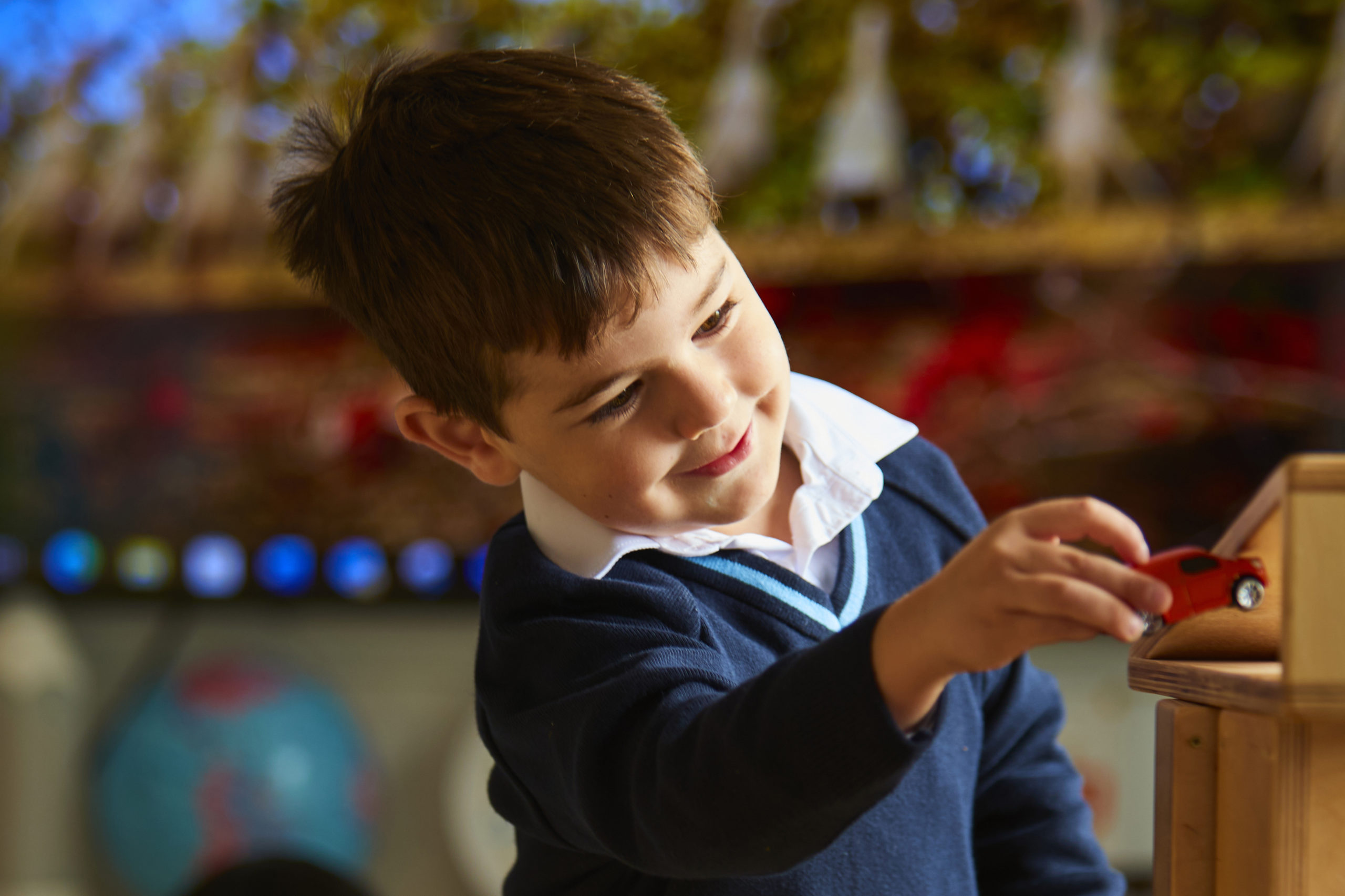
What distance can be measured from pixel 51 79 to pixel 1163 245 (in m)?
1.86

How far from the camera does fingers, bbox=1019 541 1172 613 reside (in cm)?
32

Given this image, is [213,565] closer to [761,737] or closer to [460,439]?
[460,439]

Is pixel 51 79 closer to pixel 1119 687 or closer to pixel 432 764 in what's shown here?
pixel 432 764

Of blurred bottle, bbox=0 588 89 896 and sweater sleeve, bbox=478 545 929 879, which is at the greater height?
sweater sleeve, bbox=478 545 929 879

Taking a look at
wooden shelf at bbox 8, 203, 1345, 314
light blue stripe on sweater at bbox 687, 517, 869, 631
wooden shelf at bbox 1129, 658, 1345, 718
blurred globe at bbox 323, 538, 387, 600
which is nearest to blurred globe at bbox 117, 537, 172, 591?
blurred globe at bbox 323, 538, 387, 600

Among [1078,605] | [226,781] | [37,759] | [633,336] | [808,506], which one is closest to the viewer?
[1078,605]

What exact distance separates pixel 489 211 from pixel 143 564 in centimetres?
163

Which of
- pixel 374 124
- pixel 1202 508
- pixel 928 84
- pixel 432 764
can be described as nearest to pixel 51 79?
pixel 432 764

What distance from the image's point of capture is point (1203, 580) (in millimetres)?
362

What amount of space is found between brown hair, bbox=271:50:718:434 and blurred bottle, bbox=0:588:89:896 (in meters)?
1.53

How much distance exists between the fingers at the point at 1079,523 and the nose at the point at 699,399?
139mm

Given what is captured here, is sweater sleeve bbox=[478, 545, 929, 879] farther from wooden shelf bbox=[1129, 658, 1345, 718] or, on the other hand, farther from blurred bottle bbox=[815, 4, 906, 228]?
blurred bottle bbox=[815, 4, 906, 228]

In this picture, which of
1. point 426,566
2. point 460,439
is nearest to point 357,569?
point 426,566

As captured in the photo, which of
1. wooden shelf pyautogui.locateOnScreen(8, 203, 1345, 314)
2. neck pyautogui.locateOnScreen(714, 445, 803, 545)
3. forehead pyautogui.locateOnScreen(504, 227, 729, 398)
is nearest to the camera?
forehead pyautogui.locateOnScreen(504, 227, 729, 398)
